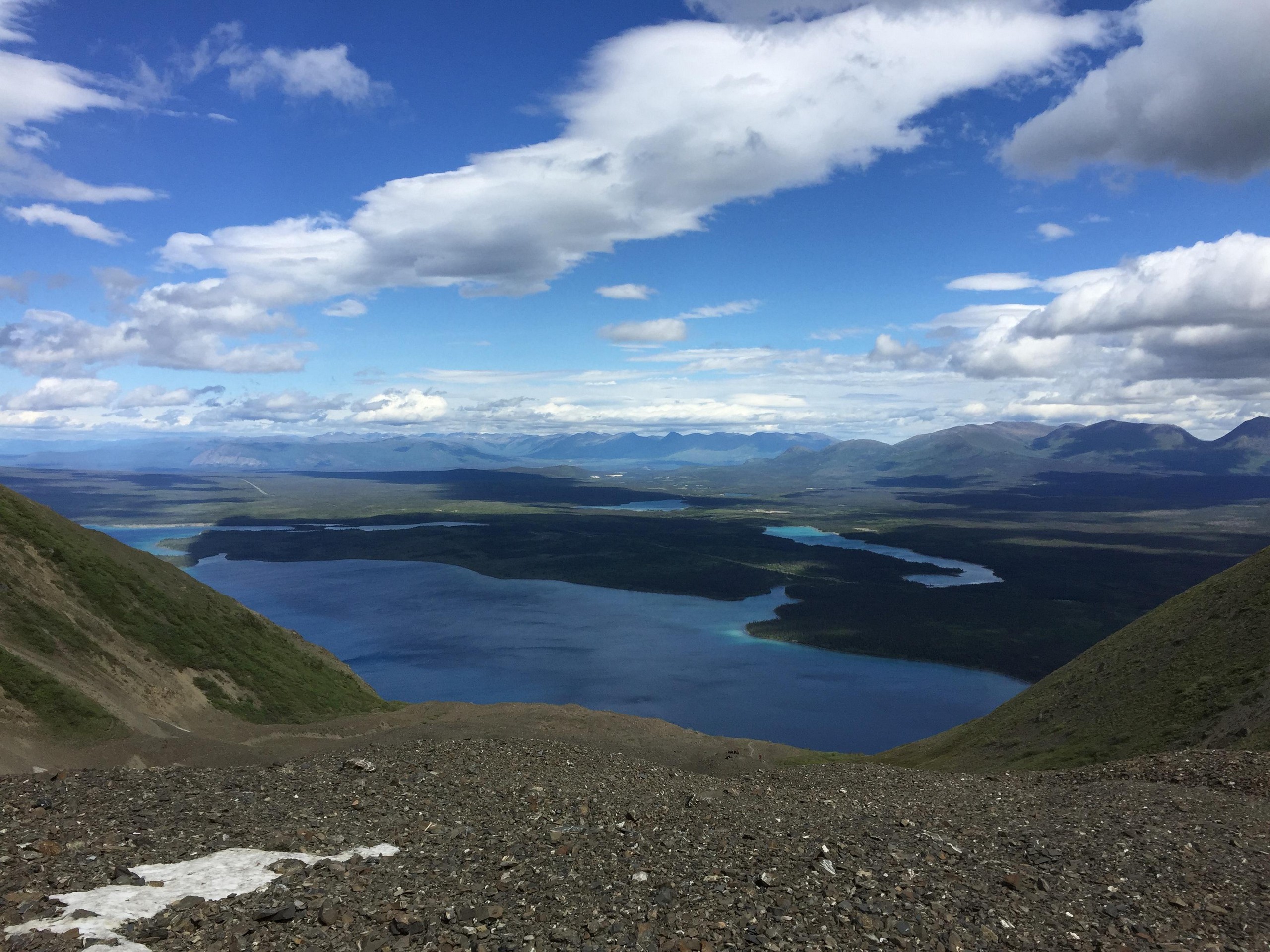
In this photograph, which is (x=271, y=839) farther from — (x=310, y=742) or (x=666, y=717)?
(x=666, y=717)

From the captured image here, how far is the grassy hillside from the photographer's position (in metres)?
41.2

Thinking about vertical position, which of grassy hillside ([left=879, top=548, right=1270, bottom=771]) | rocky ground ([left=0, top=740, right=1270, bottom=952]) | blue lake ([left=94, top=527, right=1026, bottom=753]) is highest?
rocky ground ([left=0, top=740, right=1270, bottom=952])

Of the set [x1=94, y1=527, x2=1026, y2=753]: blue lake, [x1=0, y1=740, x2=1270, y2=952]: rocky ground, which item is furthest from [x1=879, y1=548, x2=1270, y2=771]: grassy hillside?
[x1=94, y1=527, x2=1026, y2=753]: blue lake

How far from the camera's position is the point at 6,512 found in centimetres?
5616

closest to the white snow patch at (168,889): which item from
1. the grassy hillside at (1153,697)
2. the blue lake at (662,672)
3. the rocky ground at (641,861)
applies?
the rocky ground at (641,861)

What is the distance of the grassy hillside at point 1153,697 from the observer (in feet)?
135

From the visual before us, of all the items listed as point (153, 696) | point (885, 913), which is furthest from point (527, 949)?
point (153, 696)

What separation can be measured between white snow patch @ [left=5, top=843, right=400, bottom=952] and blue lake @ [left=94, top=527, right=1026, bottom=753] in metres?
99.3

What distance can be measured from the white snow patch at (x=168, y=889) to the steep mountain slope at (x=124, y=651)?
25942 millimetres

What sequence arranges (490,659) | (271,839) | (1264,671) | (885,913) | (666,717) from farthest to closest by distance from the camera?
(490,659)
(666,717)
(1264,671)
(271,839)
(885,913)

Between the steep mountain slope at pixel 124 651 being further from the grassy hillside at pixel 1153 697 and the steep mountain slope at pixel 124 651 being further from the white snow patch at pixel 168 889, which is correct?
the grassy hillside at pixel 1153 697

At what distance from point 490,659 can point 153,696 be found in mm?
102551

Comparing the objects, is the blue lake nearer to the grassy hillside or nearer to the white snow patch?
the grassy hillside

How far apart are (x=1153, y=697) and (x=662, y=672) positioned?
10132cm
